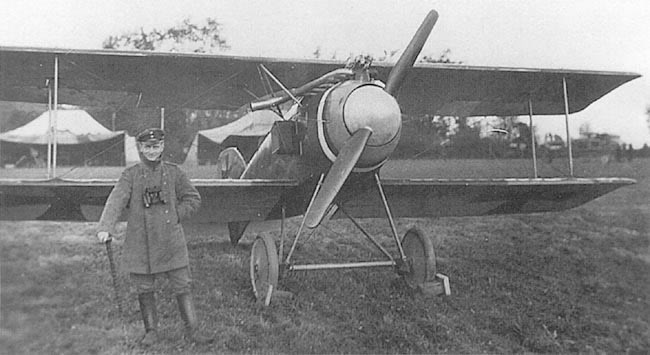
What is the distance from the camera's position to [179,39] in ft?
12.0

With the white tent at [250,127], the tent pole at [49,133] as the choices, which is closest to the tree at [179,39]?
the tent pole at [49,133]

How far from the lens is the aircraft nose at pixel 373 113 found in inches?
126

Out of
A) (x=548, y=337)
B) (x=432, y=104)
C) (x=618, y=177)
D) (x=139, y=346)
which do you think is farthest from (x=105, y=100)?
(x=618, y=177)

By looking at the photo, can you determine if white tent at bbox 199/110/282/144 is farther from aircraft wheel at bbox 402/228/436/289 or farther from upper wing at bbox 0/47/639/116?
aircraft wheel at bbox 402/228/436/289

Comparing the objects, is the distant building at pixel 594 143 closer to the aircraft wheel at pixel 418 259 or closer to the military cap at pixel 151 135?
the aircraft wheel at pixel 418 259

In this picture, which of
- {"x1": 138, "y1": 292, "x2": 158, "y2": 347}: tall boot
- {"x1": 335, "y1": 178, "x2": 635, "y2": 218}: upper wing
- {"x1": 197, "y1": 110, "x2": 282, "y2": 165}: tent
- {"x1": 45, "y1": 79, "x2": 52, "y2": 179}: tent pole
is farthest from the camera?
{"x1": 197, "y1": 110, "x2": 282, "y2": 165}: tent

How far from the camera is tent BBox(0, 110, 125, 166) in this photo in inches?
131

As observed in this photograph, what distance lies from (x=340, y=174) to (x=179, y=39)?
1.57 m

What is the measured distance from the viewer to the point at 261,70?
397cm

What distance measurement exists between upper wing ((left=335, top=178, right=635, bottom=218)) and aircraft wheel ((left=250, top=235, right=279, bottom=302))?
0.70 metres

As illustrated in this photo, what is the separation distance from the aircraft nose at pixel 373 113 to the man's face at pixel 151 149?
1169 mm

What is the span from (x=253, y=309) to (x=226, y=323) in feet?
1.50

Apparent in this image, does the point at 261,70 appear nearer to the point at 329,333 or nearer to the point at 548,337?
the point at 329,333

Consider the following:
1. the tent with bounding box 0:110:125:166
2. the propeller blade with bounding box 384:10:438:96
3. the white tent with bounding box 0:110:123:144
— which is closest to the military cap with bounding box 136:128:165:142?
the tent with bounding box 0:110:125:166
